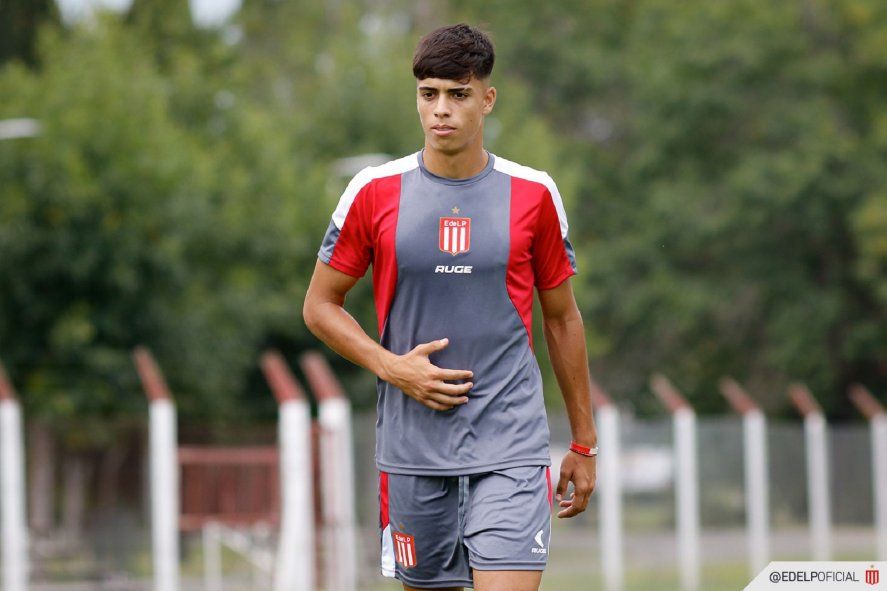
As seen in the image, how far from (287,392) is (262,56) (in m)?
39.7

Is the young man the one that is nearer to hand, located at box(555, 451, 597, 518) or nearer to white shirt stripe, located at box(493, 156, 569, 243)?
white shirt stripe, located at box(493, 156, 569, 243)

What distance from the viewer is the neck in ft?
17.9

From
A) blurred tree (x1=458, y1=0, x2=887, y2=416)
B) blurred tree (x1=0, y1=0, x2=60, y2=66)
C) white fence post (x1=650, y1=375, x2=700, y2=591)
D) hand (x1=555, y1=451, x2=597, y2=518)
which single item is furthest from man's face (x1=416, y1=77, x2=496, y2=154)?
blurred tree (x1=458, y1=0, x2=887, y2=416)

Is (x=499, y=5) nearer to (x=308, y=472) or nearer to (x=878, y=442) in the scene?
(x=878, y=442)

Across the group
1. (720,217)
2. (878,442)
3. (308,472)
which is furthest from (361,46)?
(308,472)

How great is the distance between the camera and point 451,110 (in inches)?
212

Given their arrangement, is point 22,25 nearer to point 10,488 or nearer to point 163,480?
point 163,480

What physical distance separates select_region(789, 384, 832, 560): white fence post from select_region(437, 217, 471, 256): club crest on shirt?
73.8ft

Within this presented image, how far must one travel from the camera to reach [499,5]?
50.4 metres

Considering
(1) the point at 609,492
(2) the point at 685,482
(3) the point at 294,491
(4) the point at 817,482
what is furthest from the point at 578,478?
(4) the point at 817,482

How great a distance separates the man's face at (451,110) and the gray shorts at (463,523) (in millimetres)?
1066

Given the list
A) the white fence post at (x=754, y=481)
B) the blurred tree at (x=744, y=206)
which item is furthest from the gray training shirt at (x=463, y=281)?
the blurred tree at (x=744, y=206)

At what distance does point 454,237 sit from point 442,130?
342 mm

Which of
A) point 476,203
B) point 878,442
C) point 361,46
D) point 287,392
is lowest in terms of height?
point 878,442
